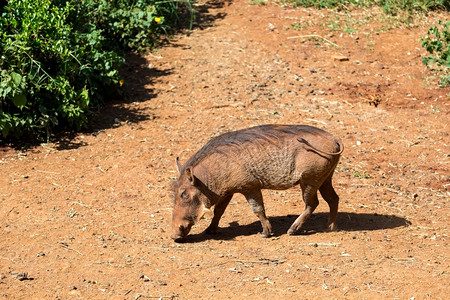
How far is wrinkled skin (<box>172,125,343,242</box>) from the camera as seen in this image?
5648mm

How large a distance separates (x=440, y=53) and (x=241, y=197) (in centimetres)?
429

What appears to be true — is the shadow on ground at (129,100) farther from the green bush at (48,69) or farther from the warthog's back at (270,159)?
the warthog's back at (270,159)

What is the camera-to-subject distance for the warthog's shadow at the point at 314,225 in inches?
236

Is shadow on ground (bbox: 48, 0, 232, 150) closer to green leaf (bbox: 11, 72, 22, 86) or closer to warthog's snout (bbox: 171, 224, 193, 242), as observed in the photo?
green leaf (bbox: 11, 72, 22, 86)

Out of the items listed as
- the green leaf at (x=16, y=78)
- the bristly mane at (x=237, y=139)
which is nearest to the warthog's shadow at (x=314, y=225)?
the bristly mane at (x=237, y=139)

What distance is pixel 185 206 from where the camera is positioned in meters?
5.71

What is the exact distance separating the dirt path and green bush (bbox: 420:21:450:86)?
0.79 ft

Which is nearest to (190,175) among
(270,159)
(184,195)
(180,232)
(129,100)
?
(184,195)

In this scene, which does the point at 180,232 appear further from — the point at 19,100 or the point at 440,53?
the point at 440,53

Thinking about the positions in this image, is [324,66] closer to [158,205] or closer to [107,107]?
[107,107]

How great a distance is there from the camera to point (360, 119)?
27.7ft

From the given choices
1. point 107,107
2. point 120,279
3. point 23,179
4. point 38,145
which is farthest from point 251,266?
point 107,107

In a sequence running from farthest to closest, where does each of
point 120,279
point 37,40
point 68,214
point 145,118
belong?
point 145,118 → point 37,40 → point 68,214 → point 120,279

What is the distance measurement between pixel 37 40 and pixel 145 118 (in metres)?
1.64
